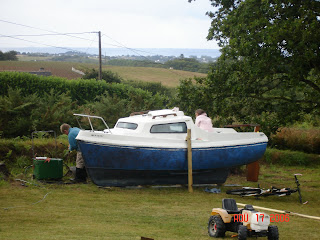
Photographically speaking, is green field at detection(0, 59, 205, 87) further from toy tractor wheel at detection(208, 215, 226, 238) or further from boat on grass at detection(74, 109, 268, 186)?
toy tractor wheel at detection(208, 215, 226, 238)

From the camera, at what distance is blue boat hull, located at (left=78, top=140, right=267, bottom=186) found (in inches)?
Result: 520

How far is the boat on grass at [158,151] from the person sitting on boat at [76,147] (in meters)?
0.63

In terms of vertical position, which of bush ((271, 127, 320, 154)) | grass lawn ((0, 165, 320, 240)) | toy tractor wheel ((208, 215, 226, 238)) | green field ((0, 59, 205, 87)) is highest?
green field ((0, 59, 205, 87))


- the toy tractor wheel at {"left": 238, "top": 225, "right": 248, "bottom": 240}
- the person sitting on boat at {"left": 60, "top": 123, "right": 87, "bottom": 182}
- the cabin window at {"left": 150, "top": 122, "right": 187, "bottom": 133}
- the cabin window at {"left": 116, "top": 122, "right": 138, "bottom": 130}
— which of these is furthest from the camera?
A: the cabin window at {"left": 116, "top": 122, "right": 138, "bottom": 130}

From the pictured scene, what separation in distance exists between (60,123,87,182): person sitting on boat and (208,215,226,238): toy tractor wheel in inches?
250

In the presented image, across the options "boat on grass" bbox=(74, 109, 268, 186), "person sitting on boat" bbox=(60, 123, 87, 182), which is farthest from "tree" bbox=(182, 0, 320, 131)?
"person sitting on boat" bbox=(60, 123, 87, 182)

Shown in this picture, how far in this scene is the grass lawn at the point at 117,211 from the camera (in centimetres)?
827

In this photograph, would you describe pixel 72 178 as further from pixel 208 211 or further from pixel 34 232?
pixel 34 232

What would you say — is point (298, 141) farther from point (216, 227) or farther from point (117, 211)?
A: point (216, 227)

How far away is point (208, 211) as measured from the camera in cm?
1091

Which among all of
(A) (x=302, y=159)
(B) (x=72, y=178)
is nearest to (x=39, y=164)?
(B) (x=72, y=178)

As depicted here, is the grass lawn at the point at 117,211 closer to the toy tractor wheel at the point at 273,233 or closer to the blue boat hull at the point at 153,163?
the blue boat hull at the point at 153,163

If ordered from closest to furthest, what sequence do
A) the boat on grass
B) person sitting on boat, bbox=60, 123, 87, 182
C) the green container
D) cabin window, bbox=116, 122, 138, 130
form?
the boat on grass < the green container < person sitting on boat, bbox=60, 123, 87, 182 < cabin window, bbox=116, 122, 138, 130

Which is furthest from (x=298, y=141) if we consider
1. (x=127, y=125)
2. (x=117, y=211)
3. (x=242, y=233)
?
(x=242, y=233)
